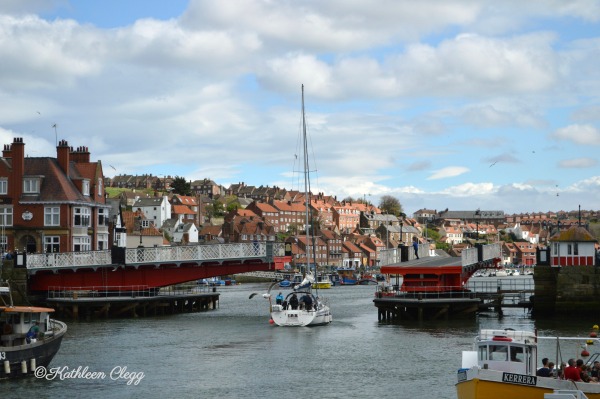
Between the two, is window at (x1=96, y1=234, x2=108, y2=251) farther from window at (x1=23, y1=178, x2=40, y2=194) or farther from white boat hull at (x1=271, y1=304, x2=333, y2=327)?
white boat hull at (x1=271, y1=304, x2=333, y2=327)

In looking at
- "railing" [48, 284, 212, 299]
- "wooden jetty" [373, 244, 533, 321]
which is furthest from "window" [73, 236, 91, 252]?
"wooden jetty" [373, 244, 533, 321]

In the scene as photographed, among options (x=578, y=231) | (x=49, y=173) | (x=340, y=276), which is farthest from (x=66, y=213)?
(x=340, y=276)

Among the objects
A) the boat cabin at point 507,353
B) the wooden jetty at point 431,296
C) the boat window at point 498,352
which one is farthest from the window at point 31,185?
the boat window at point 498,352

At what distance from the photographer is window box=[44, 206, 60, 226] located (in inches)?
3364

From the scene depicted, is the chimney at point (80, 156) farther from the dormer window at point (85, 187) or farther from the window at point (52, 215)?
the window at point (52, 215)

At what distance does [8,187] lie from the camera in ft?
283

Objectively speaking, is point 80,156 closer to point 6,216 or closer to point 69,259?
point 6,216

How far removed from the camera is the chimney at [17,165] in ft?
282

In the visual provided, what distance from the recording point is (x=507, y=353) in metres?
37.2

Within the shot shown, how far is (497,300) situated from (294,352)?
28.0 meters

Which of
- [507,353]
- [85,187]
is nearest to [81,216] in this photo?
[85,187]

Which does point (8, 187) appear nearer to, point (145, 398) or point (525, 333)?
point (145, 398)

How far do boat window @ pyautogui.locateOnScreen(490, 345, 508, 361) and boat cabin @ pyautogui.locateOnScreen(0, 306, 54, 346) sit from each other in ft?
67.6

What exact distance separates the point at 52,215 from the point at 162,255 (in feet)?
38.9
